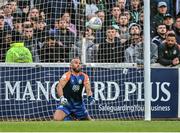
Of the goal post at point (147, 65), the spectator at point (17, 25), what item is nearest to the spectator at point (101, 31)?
the spectator at point (17, 25)

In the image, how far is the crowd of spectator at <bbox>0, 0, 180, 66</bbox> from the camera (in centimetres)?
1559

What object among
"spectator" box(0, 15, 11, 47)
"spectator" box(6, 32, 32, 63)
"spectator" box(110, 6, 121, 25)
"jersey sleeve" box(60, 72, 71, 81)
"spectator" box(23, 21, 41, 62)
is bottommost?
"jersey sleeve" box(60, 72, 71, 81)

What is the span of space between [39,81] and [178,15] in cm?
420

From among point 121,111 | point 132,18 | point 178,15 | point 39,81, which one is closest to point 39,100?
point 39,81

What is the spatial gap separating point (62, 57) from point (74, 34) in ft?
1.88

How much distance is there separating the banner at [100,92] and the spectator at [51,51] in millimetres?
353

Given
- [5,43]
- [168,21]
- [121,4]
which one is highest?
[121,4]

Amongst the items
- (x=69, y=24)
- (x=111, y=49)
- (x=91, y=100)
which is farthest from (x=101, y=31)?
(x=91, y=100)

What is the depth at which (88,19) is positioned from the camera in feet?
52.3

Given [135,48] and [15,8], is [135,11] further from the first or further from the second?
[15,8]

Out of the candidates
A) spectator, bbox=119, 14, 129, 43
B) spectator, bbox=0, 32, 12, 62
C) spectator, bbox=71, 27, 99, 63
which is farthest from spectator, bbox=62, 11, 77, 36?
spectator, bbox=0, 32, 12, 62

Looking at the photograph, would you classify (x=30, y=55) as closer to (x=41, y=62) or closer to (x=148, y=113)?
(x=41, y=62)

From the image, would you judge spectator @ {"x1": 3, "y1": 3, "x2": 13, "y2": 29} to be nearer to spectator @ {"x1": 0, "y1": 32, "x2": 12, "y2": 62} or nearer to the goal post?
spectator @ {"x1": 0, "y1": 32, "x2": 12, "y2": 62}

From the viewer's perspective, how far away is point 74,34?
51.3ft
